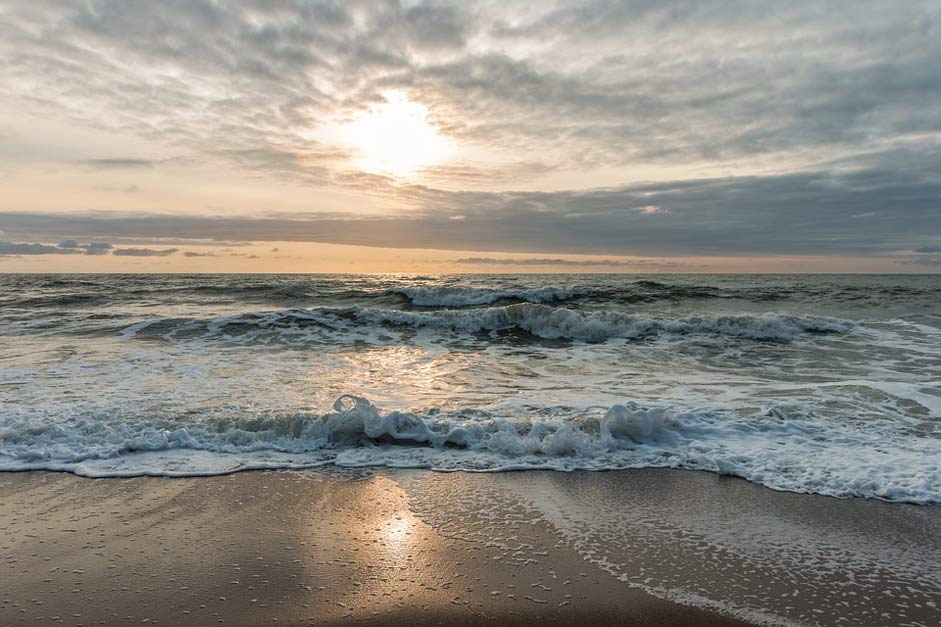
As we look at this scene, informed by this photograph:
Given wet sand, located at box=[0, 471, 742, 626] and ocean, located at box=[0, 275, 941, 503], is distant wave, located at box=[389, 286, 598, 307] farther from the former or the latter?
wet sand, located at box=[0, 471, 742, 626]

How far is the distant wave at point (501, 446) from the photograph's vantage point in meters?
4.88

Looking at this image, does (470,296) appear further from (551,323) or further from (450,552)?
(450,552)

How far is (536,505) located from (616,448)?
63.1 inches

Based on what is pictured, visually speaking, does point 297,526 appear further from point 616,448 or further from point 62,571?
point 616,448

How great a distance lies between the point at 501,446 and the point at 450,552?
6.62 feet

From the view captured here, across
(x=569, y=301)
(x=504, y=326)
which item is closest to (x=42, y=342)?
(x=504, y=326)

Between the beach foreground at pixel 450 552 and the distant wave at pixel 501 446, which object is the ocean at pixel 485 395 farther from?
the beach foreground at pixel 450 552

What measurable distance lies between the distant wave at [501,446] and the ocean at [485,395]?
0.08 ft

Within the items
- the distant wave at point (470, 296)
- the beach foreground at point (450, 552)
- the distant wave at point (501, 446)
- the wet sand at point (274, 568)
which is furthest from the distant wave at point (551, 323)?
the wet sand at point (274, 568)

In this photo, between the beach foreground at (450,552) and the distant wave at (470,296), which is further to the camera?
the distant wave at (470,296)

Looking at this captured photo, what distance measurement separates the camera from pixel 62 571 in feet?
10.5

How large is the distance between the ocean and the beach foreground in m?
0.49

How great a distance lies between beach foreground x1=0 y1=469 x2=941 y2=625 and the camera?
286cm

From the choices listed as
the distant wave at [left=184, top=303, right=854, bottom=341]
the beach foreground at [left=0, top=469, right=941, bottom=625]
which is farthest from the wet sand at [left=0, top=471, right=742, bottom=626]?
the distant wave at [left=184, top=303, right=854, bottom=341]
